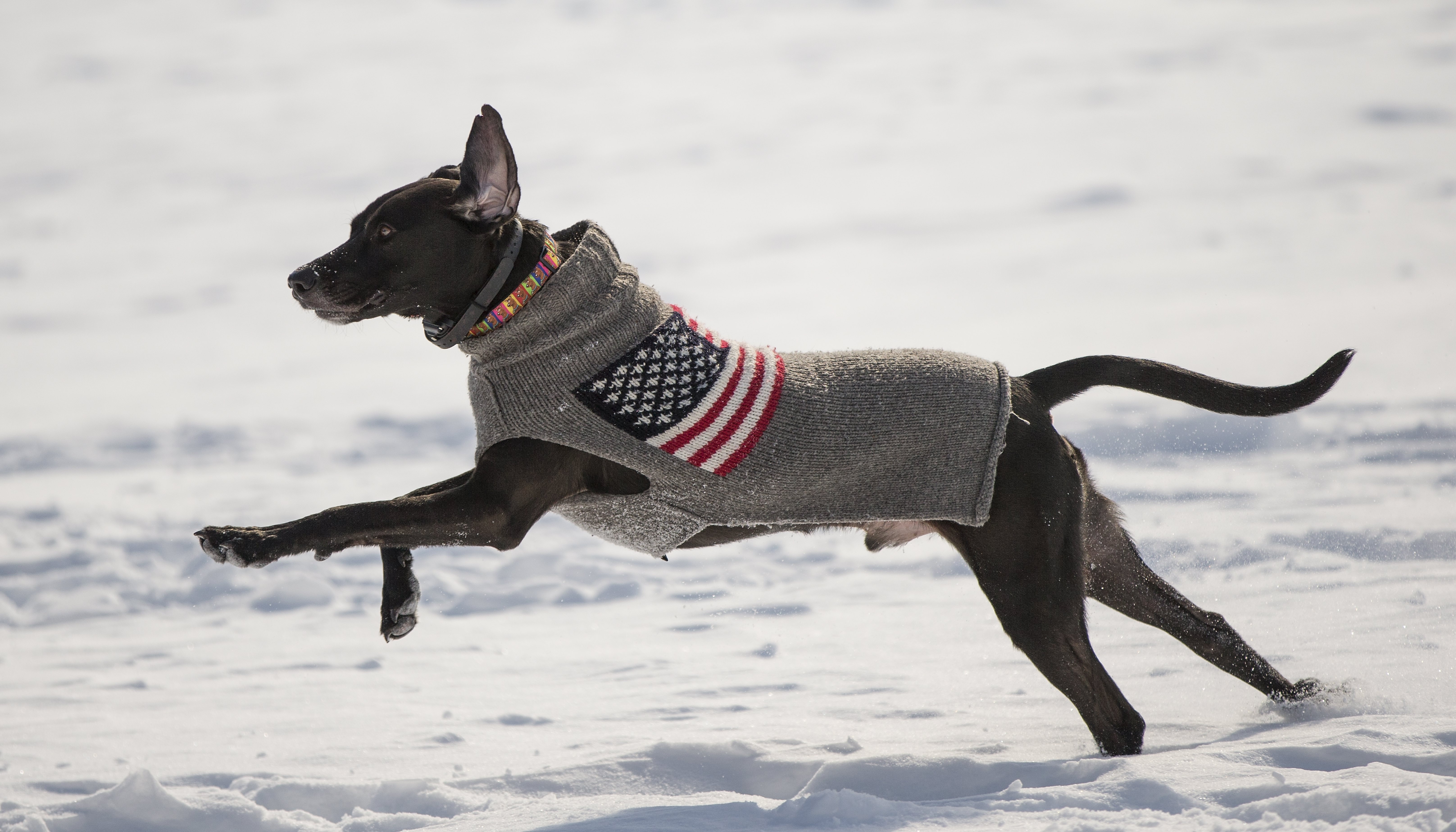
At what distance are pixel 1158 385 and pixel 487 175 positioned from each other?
73.3 inches

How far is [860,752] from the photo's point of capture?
3.62 metres

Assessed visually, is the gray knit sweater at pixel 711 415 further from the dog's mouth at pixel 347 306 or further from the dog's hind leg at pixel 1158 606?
the dog's hind leg at pixel 1158 606

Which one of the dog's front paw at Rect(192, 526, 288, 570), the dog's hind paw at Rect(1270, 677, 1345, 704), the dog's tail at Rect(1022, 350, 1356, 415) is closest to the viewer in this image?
the dog's front paw at Rect(192, 526, 288, 570)

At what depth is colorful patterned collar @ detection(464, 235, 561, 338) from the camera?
3176 millimetres

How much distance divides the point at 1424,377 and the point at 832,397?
671cm

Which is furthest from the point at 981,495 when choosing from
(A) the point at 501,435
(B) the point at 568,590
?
(B) the point at 568,590

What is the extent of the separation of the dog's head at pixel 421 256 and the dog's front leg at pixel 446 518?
427 mm

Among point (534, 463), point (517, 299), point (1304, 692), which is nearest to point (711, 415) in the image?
point (534, 463)

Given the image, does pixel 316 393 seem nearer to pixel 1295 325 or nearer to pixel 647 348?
pixel 1295 325

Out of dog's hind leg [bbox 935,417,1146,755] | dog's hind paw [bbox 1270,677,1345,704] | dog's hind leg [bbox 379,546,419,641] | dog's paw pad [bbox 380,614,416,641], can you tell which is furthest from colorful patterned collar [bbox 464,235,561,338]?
dog's hind paw [bbox 1270,677,1345,704]

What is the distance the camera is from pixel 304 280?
3.18 m

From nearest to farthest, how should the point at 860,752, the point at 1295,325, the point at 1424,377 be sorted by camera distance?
1. the point at 860,752
2. the point at 1424,377
3. the point at 1295,325

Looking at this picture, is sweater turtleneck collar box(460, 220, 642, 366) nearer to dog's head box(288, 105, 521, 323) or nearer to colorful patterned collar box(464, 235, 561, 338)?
colorful patterned collar box(464, 235, 561, 338)

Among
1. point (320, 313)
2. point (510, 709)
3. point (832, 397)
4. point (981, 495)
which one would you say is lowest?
point (510, 709)
